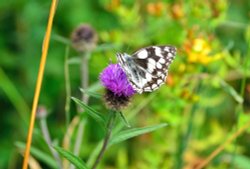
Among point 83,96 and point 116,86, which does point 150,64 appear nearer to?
point 116,86

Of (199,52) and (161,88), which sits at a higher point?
(199,52)

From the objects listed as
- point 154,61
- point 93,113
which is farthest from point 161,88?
point 93,113

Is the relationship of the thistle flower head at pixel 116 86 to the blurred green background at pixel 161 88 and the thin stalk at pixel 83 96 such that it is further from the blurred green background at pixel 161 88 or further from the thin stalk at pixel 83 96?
the blurred green background at pixel 161 88

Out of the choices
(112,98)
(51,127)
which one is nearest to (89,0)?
(51,127)

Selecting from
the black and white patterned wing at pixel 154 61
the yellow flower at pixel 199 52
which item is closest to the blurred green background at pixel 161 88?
the yellow flower at pixel 199 52

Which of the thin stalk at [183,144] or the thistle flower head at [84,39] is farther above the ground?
the thistle flower head at [84,39]

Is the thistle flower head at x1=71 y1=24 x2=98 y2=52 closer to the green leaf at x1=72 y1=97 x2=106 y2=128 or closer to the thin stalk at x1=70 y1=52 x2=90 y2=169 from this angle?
the thin stalk at x1=70 y1=52 x2=90 y2=169
